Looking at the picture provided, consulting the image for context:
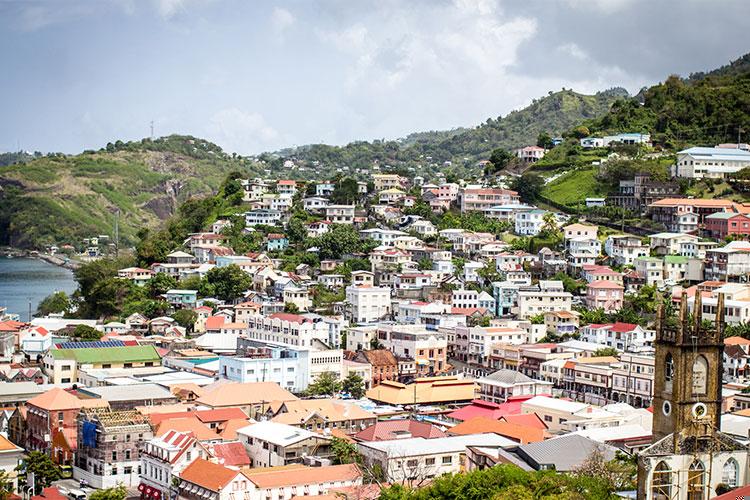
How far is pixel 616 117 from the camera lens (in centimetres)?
7500

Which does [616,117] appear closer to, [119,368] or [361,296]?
[361,296]

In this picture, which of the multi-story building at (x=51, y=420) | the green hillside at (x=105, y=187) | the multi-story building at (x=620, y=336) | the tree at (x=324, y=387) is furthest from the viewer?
the green hillside at (x=105, y=187)

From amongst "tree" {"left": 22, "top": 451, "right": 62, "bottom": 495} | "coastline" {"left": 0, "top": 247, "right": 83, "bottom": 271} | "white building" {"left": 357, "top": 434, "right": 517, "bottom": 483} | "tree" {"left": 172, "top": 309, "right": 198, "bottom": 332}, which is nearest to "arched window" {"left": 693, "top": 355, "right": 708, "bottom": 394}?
"white building" {"left": 357, "top": 434, "right": 517, "bottom": 483}

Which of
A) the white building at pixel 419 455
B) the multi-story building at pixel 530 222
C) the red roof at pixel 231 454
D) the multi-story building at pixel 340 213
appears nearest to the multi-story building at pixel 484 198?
the multi-story building at pixel 530 222

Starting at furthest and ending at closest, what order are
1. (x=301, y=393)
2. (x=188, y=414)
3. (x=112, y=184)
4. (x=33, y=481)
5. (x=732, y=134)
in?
(x=112, y=184), (x=732, y=134), (x=301, y=393), (x=188, y=414), (x=33, y=481)

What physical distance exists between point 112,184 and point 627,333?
3829 inches

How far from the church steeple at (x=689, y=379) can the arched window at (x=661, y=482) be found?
0.65 metres

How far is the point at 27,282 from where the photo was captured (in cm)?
8662

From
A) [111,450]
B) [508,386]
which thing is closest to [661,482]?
[111,450]

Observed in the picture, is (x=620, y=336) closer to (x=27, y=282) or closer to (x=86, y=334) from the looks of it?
(x=86, y=334)

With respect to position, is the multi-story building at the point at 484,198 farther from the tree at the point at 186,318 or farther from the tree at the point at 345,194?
the tree at the point at 186,318

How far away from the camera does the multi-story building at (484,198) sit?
207 ft

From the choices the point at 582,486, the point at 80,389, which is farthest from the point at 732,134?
the point at 582,486

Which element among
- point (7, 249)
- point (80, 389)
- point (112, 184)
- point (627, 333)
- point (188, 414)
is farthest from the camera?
point (112, 184)
